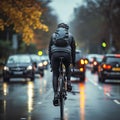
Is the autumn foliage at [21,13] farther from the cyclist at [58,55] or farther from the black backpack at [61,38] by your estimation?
the black backpack at [61,38]

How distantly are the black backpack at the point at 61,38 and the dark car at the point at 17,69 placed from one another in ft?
67.7

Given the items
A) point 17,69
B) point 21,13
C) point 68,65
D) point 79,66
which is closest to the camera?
point 68,65

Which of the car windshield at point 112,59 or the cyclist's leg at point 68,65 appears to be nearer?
the cyclist's leg at point 68,65

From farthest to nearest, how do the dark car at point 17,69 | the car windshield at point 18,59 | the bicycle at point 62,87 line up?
the car windshield at point 18,59, the dark car at point 17,69, the bicycle at point 62,87

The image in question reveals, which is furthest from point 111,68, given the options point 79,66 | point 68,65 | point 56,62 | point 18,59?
point 56,62

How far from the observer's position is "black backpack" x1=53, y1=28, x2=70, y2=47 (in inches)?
499

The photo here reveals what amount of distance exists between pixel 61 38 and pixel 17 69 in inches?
822

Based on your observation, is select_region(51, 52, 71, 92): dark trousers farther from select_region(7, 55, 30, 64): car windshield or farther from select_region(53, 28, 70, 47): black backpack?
select_region(7, 55, 30, 64): car windshield

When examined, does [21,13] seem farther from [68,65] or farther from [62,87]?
[62,87]

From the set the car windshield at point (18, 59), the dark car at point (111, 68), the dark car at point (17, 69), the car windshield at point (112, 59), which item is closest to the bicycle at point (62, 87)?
the dark car at point (111, 68)

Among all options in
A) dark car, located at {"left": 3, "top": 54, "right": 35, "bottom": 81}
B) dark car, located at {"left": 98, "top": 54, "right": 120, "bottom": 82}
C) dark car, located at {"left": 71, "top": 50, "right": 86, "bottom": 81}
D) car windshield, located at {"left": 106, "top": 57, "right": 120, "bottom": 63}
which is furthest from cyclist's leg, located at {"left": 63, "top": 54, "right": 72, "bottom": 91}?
dark car, located at {"left": 71, "top": 50, "right": 86, "bottom": 81}

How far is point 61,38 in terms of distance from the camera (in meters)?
12.7

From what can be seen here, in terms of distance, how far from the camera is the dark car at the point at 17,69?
33312mm

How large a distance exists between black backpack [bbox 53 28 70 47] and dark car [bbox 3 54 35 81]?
20633 millimetres
